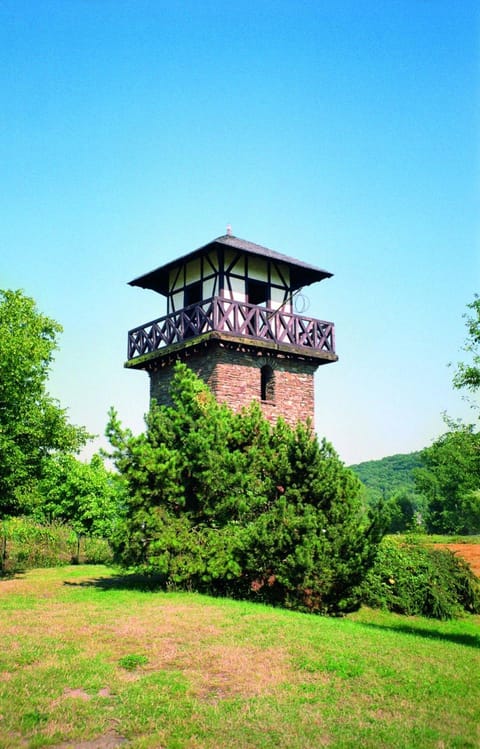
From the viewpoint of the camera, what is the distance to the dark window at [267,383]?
20.4 meters

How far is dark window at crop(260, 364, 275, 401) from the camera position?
2036 cm

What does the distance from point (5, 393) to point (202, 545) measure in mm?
7393

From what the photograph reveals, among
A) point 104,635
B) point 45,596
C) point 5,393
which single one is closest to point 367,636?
point 104,635

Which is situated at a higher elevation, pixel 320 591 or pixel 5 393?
pixel 5 393

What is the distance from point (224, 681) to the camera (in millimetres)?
6836

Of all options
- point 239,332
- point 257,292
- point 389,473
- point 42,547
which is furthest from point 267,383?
point 389,473

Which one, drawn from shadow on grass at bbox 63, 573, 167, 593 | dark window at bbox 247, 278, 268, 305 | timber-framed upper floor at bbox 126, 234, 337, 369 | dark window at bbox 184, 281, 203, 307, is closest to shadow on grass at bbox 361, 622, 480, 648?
shadow on grass at bbox 63, 573, 167, 593

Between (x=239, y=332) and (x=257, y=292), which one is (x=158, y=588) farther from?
(x=257, y=292)

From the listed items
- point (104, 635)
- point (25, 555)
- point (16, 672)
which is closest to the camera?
point (16, 672)

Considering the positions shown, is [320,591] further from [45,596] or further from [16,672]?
[16,672]

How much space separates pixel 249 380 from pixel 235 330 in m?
1.69

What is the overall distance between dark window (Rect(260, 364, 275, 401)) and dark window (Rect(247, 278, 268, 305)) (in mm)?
2454

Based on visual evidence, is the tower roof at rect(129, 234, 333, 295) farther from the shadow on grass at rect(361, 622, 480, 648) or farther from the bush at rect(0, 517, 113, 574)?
the shadow on grass at rect(361, 622, 480, 648)

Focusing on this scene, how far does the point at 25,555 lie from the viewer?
67.9 ft
